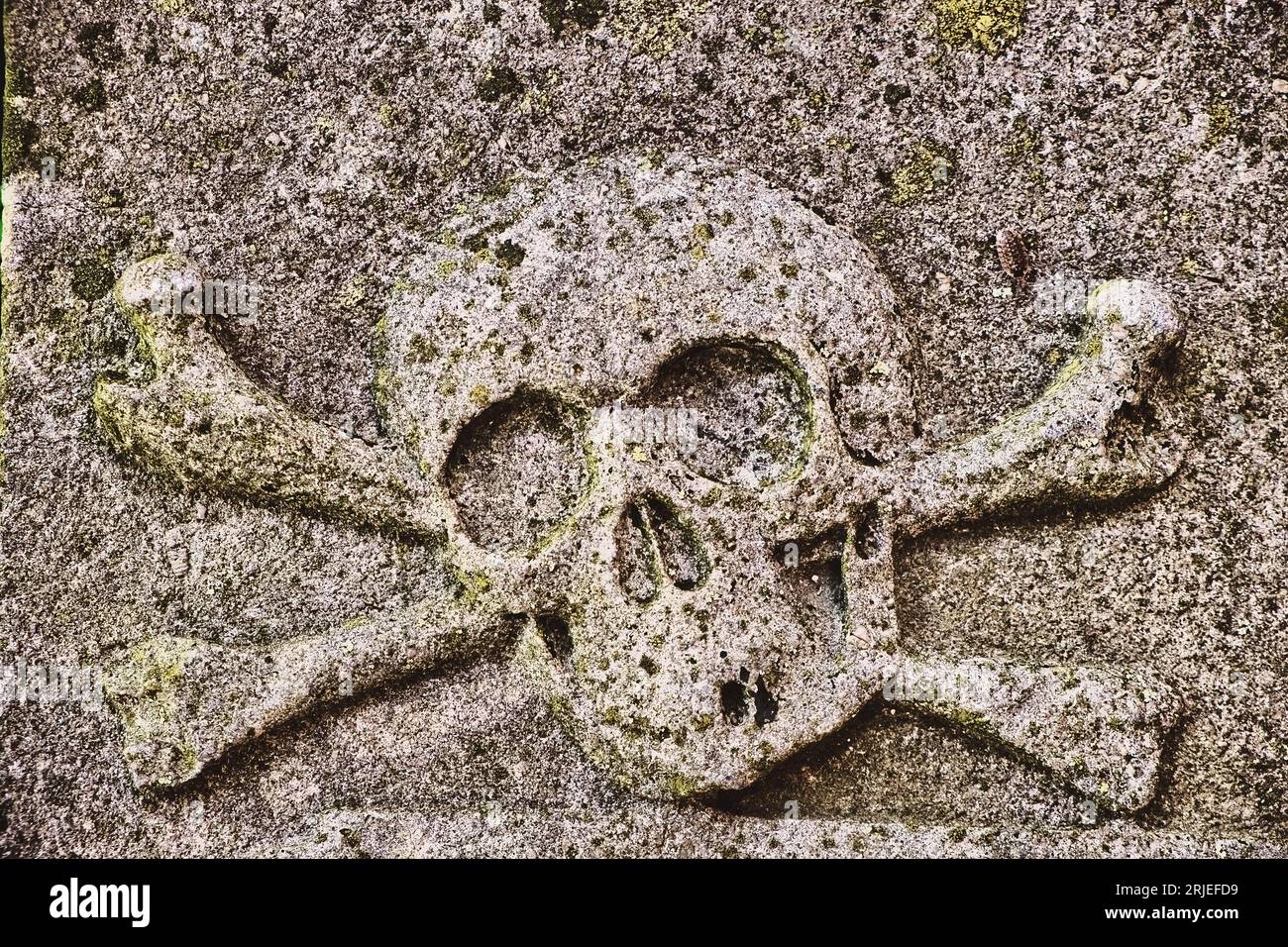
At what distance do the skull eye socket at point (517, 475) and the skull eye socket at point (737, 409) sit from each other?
0.18 meters

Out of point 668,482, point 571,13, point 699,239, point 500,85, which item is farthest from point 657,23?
point 668,482

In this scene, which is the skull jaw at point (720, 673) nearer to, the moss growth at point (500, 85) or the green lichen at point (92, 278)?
the moss growth at point (500, 85)

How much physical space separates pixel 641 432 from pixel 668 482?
10 centimetres

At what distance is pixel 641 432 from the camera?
1804 mm

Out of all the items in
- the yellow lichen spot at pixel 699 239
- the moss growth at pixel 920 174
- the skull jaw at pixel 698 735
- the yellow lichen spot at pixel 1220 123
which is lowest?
the skull jaw at pixel 698 735

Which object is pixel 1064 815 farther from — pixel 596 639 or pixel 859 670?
pixel 596 639

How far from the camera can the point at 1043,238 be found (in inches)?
72.7

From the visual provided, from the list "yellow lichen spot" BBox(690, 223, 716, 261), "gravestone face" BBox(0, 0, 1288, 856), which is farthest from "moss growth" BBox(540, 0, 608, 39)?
"yellow lichen spot" BBox(690, 223, 716, 261)

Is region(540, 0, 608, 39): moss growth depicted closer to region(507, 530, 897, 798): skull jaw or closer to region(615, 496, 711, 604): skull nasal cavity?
region(615, 496, 711, 604): skull nasal cavity

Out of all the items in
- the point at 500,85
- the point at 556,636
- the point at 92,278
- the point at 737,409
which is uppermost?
the point at 500,85

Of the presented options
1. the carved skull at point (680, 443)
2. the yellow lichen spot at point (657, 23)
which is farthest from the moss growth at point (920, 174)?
the yellow lichen spot at point (657, 23)

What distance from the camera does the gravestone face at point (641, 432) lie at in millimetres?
1788

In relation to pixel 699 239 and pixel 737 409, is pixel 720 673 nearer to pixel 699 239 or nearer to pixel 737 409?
pixel 737 409

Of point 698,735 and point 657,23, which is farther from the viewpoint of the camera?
point 657,23
